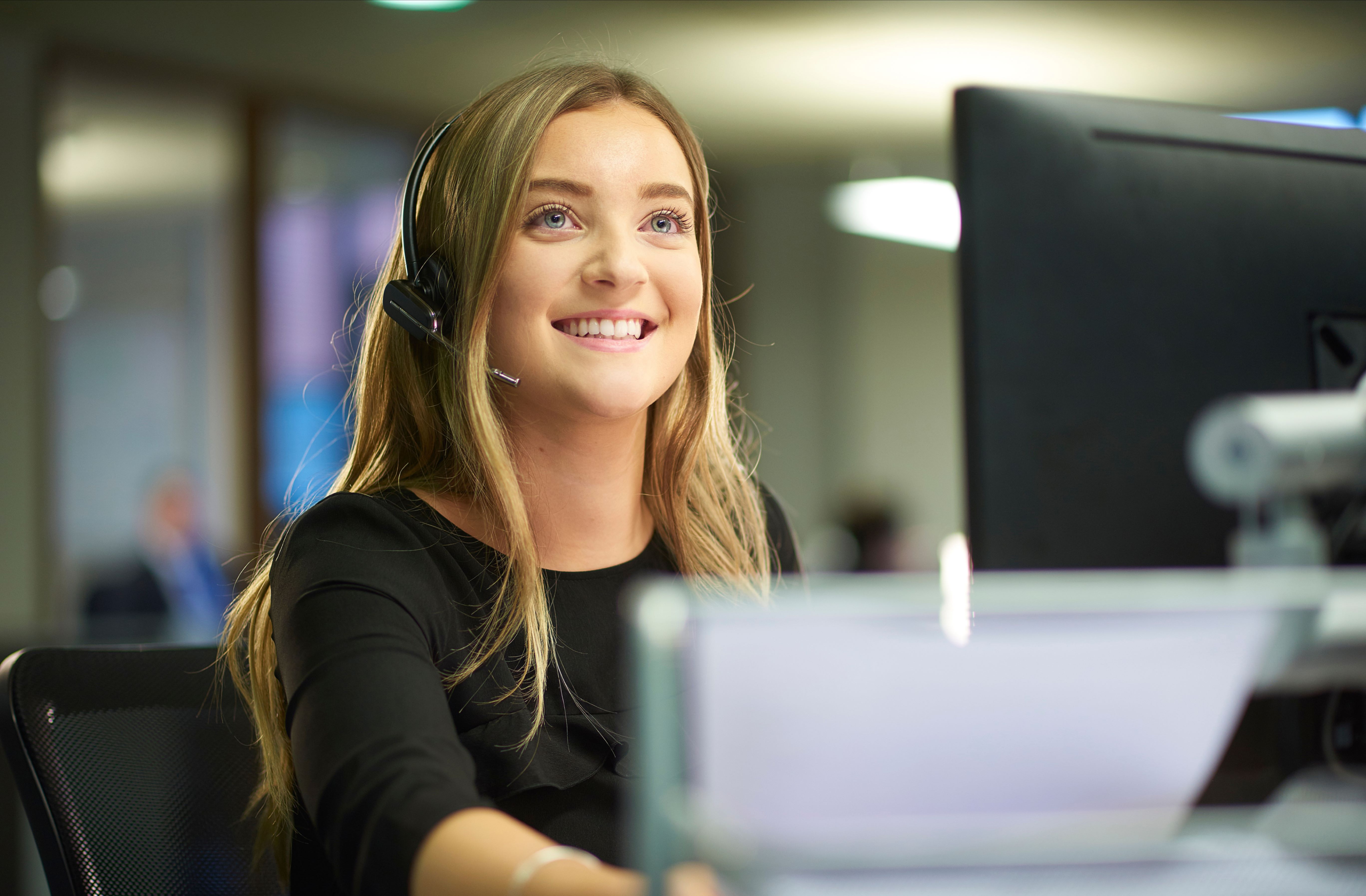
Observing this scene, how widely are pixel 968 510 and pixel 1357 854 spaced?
0.93ft

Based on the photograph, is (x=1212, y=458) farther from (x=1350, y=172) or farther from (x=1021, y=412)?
(x=1350, y=172)

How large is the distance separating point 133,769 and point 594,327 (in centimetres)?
53

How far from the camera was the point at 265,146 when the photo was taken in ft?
15.4

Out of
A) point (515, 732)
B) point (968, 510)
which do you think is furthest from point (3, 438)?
point (968, 510)

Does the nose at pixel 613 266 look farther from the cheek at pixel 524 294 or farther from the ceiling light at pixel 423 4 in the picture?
the ceiling light at pixel 423 4

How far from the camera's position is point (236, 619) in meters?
1.07

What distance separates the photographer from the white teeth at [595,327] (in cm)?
107

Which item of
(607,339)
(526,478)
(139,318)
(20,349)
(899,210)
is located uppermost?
(899,210)

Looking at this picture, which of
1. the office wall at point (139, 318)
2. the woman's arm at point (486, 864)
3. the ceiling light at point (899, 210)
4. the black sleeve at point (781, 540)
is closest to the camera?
the woman's arm at point (486, 864)

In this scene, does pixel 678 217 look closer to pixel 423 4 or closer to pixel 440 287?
pixel 440 287

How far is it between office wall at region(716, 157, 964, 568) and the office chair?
510 cm

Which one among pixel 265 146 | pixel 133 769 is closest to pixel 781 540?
pixel 133 769

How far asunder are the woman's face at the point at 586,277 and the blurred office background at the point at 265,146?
2770 mm

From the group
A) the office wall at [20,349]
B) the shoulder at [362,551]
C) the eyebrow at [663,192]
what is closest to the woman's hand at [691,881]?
the shoulder at [362,551]
